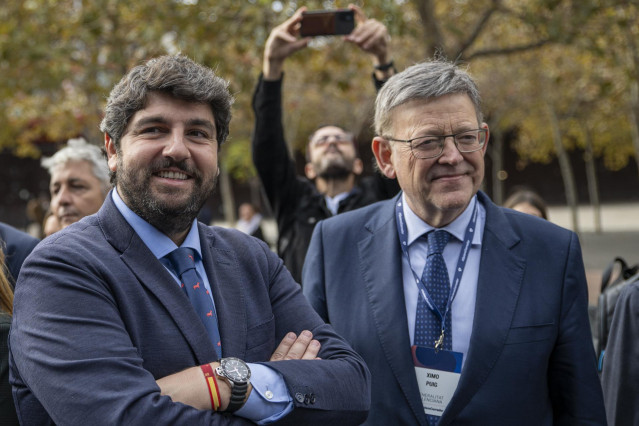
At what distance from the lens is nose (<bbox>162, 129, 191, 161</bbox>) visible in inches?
77.5

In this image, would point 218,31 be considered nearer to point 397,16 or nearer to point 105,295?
point 397,16

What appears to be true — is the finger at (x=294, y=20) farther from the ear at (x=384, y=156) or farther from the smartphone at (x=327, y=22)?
the ear at (x=384, y=156)

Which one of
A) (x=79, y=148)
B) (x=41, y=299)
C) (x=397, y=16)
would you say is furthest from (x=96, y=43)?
(x=41, y=299)

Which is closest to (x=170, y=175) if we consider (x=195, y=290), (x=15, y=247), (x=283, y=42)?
(x=195, y=290)

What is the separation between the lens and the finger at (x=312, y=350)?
2090 millimetres

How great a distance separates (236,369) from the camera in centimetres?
186

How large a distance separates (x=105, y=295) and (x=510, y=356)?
1.35 metres

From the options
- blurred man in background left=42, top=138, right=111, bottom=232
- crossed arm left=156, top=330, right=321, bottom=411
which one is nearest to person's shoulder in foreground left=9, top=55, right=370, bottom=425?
crossed arm left=156, top=330, right=321, bottom=411

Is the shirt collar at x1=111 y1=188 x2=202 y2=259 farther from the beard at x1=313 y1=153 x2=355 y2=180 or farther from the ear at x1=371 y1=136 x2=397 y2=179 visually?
the beard at x1=313 y1=153 x2=355 y2=180

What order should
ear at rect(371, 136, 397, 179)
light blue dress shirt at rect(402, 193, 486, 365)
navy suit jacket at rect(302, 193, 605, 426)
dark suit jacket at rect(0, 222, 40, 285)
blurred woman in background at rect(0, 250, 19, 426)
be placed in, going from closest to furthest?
blurred woman in background at rect(0, 250, 19, 426)
navy suit jacket at rect(302, 193, 605, 426)
light blue dress shirt at rect(402, 193, 486, 365)
ear at rect(371, 136, 397, 179)
dark suit jacket at rect(0, 222, 40, 285)

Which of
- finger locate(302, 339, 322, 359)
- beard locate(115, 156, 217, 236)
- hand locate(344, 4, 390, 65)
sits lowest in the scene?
finger locate(302, 339, 322, 359)

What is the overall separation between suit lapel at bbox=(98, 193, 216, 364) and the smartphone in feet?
6.38

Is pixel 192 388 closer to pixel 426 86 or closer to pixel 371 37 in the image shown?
pixel 426 86

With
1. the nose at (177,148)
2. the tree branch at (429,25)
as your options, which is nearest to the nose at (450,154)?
the nose at (177,148)
